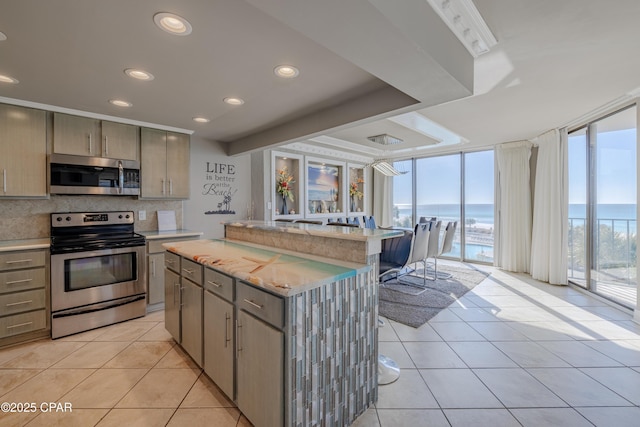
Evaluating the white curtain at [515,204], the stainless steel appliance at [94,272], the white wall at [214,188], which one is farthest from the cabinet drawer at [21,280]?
the white curtain at [515,204]

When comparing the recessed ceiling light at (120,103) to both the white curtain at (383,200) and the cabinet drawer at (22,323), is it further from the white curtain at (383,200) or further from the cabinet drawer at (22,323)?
the white curtain at (383,200)

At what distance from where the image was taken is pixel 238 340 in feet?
5.13

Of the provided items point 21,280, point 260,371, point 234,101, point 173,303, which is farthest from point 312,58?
point 21,280

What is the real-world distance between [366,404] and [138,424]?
Answer: 1.37 m

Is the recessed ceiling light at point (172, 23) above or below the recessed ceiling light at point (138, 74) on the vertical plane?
below

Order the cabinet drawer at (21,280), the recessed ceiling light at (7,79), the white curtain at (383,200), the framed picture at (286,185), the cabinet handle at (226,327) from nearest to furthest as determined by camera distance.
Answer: the cabinet handle at (226,327), the recessed ceiling light at (7,79), the cabinet drawer at (21,280), the framed picture at (286,185), the white curtain at (383,200)

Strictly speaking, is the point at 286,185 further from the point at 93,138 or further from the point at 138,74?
the point at 138,74

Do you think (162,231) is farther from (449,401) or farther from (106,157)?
(449,401)

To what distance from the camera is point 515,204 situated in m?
4.96

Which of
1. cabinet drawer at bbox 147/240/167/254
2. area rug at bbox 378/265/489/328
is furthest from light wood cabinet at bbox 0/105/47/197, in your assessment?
area rug at bbox 378/265/489/328

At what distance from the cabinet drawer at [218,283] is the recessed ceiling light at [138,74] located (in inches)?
60.8

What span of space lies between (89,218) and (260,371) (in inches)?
117

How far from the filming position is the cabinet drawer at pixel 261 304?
1.29 meters

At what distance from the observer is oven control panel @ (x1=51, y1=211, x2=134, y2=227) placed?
294cm
